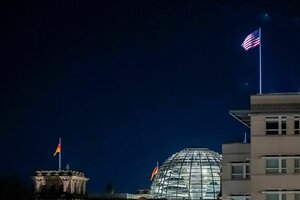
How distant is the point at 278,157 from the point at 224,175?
8.06 m

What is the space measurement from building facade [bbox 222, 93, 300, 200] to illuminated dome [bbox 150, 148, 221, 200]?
120988mm

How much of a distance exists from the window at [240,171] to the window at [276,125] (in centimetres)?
664

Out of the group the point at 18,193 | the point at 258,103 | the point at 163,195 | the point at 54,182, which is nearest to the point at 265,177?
the point at 258,103

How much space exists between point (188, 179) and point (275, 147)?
12335 cm

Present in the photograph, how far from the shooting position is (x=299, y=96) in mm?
59188

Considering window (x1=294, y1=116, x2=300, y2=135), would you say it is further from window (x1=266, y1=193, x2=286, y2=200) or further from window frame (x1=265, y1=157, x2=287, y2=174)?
window (x1=266, y1=193, x2=286, y2=200)

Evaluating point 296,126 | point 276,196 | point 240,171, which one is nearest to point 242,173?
point 240,171

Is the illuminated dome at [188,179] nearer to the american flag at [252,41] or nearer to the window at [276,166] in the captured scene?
the american flag at [252,41]

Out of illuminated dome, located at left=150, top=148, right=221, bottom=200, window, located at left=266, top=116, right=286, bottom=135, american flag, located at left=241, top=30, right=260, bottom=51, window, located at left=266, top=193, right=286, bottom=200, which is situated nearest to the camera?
window, located at left=266, top=193, right=286, bottom=200

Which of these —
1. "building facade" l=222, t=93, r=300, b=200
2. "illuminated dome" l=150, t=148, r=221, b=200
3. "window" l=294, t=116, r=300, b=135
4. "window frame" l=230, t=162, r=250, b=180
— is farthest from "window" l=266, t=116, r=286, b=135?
"illuminated dome" l=150, t=148, r=221, b=200

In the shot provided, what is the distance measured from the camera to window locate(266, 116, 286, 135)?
58.9 m

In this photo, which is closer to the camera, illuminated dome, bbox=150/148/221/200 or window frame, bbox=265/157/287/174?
window frame, bbox=265/157/287/174

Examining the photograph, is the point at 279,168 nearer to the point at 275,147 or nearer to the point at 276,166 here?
the point at 276,166

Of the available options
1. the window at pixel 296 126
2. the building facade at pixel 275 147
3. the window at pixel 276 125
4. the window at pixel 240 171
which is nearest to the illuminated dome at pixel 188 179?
the window at pixel 240 171
